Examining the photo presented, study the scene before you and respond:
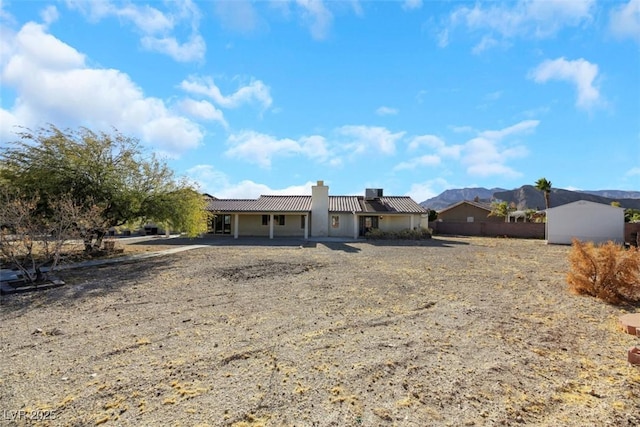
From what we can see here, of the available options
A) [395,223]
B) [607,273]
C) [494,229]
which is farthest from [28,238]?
[494,229]

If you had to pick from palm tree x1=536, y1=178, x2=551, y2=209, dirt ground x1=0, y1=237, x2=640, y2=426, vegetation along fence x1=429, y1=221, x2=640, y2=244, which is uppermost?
palm tree x1=536, y1=178, x2=551, y2=209

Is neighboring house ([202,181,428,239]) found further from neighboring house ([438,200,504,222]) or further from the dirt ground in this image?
the dirt ground

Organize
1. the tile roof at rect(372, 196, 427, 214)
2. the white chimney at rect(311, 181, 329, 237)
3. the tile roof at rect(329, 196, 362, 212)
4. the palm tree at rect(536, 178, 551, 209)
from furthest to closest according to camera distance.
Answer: the palm tree at rect(536, 178, 551, 209)
the white chimney at rect(311, 181, 329, 237)
the tile roof at rect(329, 196, 362, 212)
the tile roof at rect(372, 196, 427, 214)

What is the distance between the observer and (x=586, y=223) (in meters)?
25.0

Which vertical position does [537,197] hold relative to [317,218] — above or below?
above

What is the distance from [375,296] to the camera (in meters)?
8.03

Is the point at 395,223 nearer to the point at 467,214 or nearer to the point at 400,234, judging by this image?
the point at 400,234

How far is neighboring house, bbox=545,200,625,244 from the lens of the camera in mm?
24500

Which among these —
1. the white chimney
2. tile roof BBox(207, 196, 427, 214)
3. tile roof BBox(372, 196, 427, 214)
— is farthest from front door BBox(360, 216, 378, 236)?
the white chimney

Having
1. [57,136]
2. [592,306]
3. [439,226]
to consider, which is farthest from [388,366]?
[439,226]

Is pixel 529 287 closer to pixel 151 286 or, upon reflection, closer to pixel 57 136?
pixel 151 286

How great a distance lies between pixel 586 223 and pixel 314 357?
28589 mm

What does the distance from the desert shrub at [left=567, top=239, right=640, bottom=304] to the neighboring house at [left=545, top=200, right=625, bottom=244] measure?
20.2m

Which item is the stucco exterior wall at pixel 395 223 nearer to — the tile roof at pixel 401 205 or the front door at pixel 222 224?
the tile roof at pixel 401 205
